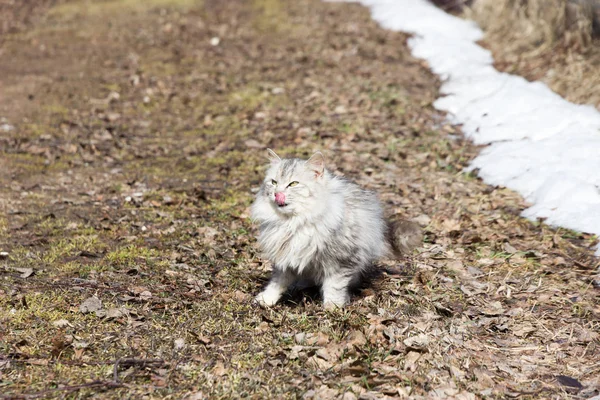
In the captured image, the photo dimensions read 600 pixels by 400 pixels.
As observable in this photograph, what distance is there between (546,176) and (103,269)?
697cm

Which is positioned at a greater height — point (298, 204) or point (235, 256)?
point (298, 204)

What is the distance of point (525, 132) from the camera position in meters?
11.0

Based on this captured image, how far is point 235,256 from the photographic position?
7930mm

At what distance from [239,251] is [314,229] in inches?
87.6

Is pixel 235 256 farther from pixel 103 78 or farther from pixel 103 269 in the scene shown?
pixel 103 78

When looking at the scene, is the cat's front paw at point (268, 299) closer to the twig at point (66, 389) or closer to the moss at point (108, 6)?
the twig at point (66, 389)

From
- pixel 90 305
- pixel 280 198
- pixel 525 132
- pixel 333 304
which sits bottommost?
pixel 90 305

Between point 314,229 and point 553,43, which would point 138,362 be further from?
point 553,43

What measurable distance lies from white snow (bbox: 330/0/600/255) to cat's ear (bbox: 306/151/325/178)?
4160mm

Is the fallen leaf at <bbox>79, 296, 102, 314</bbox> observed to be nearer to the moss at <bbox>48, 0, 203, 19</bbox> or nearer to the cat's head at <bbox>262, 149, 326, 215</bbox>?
the cat's head at <bbox>262, 149, 326, 215</bbox>

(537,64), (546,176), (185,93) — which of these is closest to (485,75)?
(537,64)

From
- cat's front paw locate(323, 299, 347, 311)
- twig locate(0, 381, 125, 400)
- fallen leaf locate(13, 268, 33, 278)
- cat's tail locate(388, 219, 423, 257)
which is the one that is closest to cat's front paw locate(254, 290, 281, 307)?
cat's front paw locate(323, 299, 347, 311)

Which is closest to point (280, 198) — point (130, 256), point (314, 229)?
point (314, 229)

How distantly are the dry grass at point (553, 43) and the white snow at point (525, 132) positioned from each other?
473 mm
